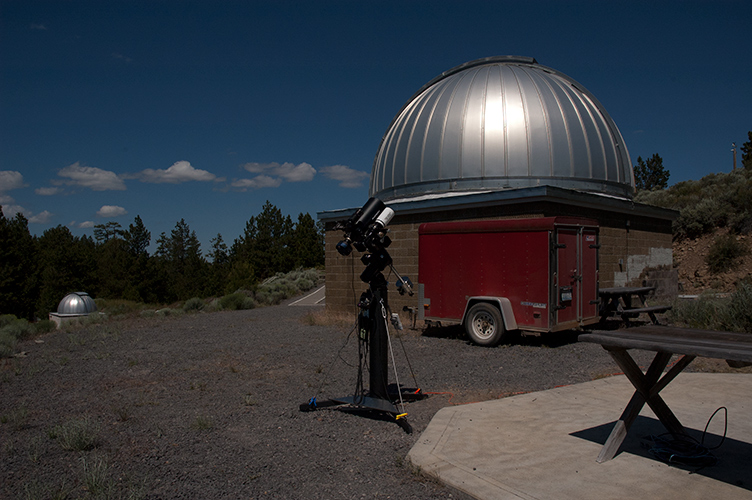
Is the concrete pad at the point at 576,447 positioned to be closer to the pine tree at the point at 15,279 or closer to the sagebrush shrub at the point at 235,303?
the sagebrush shrub at the point at 235,303

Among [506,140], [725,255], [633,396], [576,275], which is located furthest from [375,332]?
[725,255]

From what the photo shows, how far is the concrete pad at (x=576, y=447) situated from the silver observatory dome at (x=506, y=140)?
8.24 metres

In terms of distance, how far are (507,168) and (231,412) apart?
10053 mm

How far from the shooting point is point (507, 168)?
1348 centimetres

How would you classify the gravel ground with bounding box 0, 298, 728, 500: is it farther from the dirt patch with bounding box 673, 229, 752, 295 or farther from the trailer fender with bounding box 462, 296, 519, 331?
the dirt patch with bounding box 673, 229, 752, 295

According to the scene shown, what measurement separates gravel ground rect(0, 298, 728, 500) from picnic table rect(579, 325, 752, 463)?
1428 mm

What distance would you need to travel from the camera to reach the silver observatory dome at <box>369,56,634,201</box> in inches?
533

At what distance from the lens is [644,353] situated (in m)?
8.76

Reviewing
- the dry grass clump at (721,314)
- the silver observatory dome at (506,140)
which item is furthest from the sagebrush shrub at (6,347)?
the dry grass clump at (721,314)

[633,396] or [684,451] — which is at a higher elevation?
[633,396]

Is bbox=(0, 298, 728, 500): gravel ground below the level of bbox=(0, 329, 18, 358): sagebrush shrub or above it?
above

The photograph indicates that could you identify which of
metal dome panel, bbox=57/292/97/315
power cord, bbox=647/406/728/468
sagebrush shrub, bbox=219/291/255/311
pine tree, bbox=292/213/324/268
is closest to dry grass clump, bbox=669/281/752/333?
power cord, bbox=647/406/728/468

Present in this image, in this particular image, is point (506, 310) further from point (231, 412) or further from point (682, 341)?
point (682, 341)

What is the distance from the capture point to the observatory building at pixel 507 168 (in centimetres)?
1290
